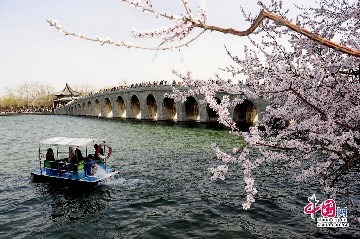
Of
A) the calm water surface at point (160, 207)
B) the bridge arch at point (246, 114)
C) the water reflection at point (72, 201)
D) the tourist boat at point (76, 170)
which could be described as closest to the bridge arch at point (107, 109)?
the bridge arch at point (246, 114)

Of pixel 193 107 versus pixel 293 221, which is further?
pixel 193 107

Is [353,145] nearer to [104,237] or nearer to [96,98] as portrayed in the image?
[104,237]

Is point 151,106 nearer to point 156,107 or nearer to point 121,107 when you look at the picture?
point 156,107

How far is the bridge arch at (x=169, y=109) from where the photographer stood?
60.6 metres

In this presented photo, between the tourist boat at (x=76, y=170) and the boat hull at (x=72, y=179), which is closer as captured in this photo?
the boat hull at (x=72, y=179)

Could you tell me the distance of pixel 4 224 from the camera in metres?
12.7

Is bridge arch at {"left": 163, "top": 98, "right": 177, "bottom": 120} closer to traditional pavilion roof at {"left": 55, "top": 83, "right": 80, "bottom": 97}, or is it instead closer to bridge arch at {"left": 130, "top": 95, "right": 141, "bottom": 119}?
bridge arch at {"left": 130, "top": 95, "right": 141, "bottom": 119}

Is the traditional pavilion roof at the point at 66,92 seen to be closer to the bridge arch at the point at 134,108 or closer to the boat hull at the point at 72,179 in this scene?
the bridge arch at the point at 134,108

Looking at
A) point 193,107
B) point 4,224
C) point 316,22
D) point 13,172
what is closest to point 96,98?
point 193,107

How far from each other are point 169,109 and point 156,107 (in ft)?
26.3

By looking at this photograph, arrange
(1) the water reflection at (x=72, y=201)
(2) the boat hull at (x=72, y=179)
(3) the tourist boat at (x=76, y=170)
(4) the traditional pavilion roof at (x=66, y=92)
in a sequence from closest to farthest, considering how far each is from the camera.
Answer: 1. (1) the water reflection at (x=72, y=201)
2. (2) the boat hull at (x=72, y=179)
3. (3) the tourist boat at (x=76, y=170)
4. (4) the traditional pavilion roof at (x=66, y=92)

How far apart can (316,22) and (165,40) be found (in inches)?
189

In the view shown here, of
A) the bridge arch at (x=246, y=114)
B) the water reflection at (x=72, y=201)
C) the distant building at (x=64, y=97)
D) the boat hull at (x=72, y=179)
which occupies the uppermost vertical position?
the distant building at (x=64, y=97)

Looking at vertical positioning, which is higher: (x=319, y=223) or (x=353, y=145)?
(x=353, y=145)
